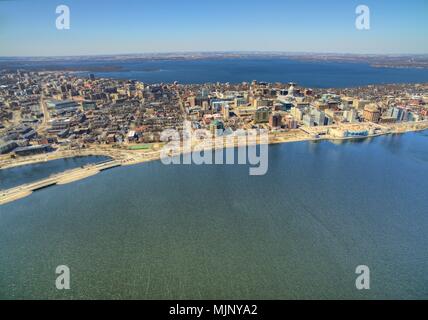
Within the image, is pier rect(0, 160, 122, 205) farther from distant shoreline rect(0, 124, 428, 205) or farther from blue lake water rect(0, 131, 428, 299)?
blue lake water rect(0, 131, 428, 299)

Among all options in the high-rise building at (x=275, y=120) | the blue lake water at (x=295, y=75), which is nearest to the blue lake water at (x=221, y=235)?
the high-rise building at (x=275, y=120)

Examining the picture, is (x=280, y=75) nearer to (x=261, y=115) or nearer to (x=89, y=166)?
(x=261, y=115)

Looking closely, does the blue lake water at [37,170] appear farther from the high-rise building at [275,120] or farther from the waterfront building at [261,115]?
the high-rise building at [275,120]

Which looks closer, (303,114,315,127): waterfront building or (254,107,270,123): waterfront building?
(303,114,315,127): waterfront building

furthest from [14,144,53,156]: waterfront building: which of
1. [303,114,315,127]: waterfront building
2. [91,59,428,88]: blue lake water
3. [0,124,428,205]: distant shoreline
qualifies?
[91,59,428,88]: blue lake water

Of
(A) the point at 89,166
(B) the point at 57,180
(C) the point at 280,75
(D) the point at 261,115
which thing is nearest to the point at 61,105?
(A) the point at 89,166

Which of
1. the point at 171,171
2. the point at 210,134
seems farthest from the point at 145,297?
the point at 210,134
